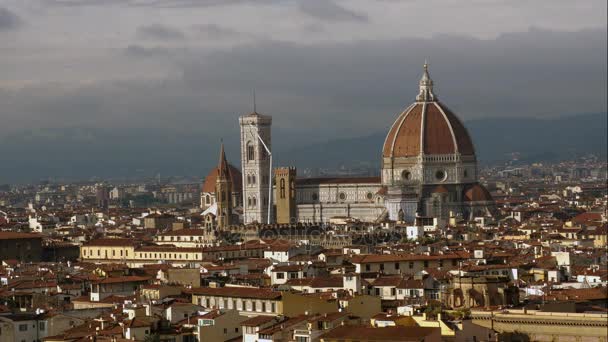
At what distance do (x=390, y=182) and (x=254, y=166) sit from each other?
11.4 meters

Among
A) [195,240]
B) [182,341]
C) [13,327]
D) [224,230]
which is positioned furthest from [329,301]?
[224,230]

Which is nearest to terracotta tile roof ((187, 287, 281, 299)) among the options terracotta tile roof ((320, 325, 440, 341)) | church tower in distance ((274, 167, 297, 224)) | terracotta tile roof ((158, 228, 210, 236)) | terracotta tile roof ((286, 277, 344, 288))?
terracotta tile roof ((286, 277, 344, 288))

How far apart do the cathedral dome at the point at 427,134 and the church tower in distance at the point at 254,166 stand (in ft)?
30.6

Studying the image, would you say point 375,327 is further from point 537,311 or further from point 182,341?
point 182,341

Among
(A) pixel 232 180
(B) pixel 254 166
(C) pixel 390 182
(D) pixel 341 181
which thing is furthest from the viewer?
(A) pixel 232 180

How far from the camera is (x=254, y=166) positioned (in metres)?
136

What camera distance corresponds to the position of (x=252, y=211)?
444ft

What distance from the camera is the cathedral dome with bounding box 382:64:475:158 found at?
132 meters

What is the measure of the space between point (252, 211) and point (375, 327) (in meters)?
97.7

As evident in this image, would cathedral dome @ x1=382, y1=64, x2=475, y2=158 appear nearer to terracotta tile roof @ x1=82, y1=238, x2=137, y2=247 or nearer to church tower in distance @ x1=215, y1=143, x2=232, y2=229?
church tower in distance @ x1=215, y1=143, x2=232, y2=229

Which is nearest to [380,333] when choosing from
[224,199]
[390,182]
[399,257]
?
[399,257]

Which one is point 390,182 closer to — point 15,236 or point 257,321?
point 15,236

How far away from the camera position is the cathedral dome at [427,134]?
5177 inches

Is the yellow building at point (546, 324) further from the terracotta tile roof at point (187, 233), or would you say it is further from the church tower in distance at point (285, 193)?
the church tower in distance at point (285, 193)
